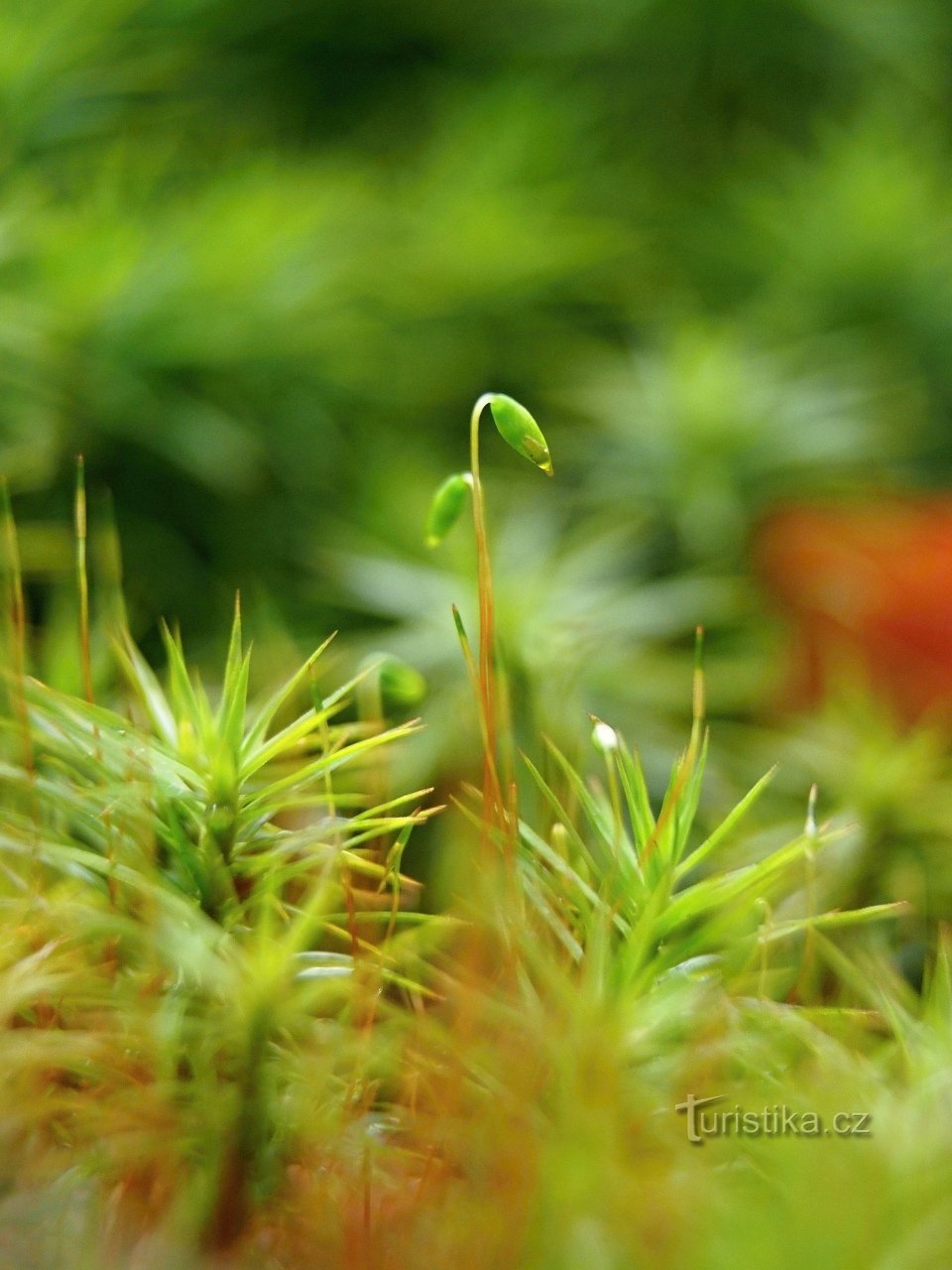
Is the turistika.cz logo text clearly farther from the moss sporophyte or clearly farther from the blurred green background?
the blurred green background

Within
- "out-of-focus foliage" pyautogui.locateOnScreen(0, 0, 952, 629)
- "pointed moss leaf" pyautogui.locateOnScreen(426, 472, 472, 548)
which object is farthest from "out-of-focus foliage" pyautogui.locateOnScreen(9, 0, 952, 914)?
"pointed moss leaf" pyautogui.locateOnScreen(426, 472, 472, 548)

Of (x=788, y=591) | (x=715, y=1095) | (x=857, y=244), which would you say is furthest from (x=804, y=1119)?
(x=857, y=244)

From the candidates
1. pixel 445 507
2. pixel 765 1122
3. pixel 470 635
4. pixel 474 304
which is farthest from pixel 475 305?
pixel 765 1122

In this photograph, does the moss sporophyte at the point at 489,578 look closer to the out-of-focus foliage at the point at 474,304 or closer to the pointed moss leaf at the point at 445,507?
the pointed moss leaf at the point at 445,507

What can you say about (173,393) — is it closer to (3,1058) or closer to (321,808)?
(321,808)

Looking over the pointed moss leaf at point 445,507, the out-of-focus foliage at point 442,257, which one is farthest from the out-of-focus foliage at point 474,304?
the pointed moss leaf at point 445,507

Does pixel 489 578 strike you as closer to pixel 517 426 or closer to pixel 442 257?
pixel 517 426
